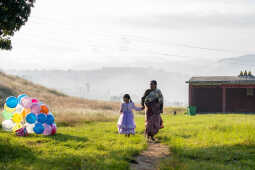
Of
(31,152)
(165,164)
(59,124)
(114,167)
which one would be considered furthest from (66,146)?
(59,124)

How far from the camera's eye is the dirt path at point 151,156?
7.83m

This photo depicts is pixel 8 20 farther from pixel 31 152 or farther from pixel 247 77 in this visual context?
pixel 247 77

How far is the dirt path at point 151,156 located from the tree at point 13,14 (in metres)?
6.27

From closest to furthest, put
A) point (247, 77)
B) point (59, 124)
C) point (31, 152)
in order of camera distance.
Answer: point (31, 152), point (59, 124), point (247, 77)

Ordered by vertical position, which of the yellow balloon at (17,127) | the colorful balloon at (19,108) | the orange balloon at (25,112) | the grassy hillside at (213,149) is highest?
the colorful balloon at (19,108)

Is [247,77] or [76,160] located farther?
[247,77]

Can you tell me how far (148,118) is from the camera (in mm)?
11914

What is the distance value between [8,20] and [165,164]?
738cm

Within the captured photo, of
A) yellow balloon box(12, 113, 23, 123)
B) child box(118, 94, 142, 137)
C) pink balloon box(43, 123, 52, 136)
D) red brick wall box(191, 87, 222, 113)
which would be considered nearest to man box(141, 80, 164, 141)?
child box(118, 94, 142, 137)

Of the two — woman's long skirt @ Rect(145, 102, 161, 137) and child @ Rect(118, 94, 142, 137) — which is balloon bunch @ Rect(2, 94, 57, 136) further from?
woman's long skirt @ Rect(145, 102, 161, 137)

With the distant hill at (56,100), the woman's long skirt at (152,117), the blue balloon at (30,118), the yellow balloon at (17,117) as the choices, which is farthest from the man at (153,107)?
the distant hill at (56,100)

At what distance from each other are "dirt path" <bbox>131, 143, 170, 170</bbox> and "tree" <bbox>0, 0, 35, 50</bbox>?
627 cm

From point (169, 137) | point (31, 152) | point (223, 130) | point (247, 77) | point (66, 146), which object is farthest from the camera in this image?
point (247, 77)

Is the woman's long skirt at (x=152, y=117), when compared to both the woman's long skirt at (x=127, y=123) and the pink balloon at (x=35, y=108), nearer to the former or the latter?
the woman's long skirt at (x=127, y=123)
